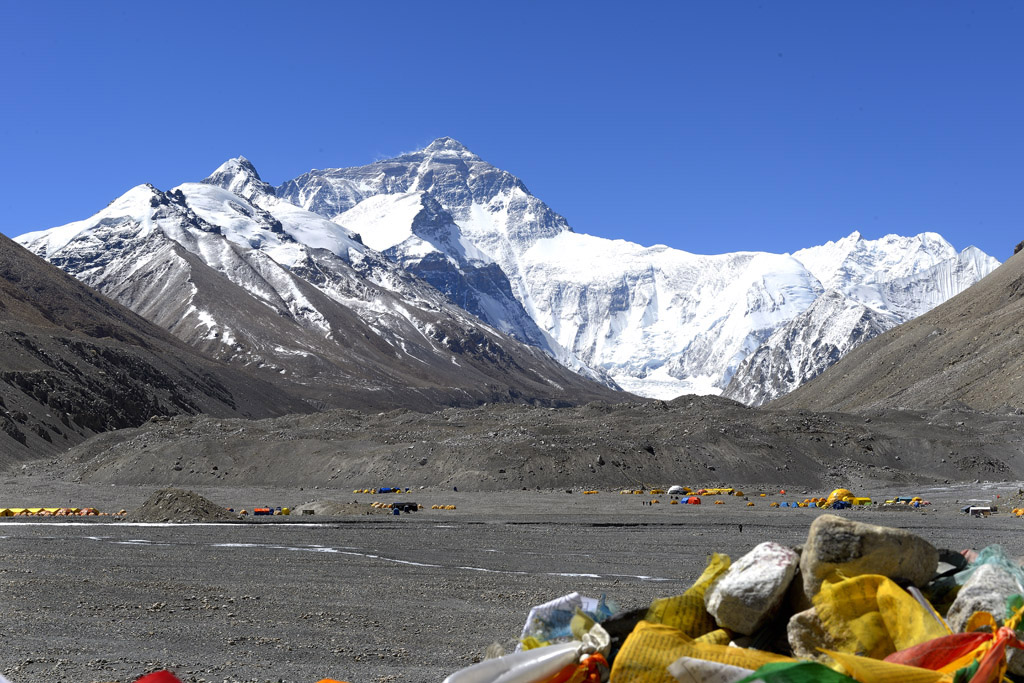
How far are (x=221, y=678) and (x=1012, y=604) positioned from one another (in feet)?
24.6

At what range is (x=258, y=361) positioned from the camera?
158m

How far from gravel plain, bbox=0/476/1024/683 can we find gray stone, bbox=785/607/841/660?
301cm

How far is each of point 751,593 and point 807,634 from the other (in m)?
0.43

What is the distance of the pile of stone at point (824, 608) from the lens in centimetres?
608

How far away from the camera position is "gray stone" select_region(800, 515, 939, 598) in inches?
261

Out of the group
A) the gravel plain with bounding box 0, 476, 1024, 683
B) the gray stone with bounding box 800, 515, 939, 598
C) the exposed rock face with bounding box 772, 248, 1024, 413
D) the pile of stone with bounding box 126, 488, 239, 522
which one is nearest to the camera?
the gray stone with bounding box 800, 515, 939, 598

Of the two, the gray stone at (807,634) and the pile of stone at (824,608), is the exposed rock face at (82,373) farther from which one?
the gray stone at (807,634)

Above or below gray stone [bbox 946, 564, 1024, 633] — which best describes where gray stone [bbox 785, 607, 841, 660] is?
below

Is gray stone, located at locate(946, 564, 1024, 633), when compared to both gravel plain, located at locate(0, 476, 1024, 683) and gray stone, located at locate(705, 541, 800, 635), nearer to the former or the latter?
gray stone, located at locate(705, 541, 800, 635)

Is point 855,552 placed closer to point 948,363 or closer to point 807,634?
point 807,634

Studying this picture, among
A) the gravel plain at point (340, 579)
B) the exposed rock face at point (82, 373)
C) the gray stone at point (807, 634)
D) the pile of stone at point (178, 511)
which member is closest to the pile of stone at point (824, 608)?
the gray stone at point (807, 634)

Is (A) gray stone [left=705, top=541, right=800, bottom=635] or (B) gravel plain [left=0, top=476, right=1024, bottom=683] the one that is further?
(B) gravel plain [left=0, top=476, right=1024, bottom=683]

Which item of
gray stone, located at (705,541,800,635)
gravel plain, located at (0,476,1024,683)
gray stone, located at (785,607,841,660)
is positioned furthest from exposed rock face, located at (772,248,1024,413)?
gray stone, located at (785,607,841,660)

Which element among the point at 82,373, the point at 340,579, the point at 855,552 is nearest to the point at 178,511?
the point at 340,579
